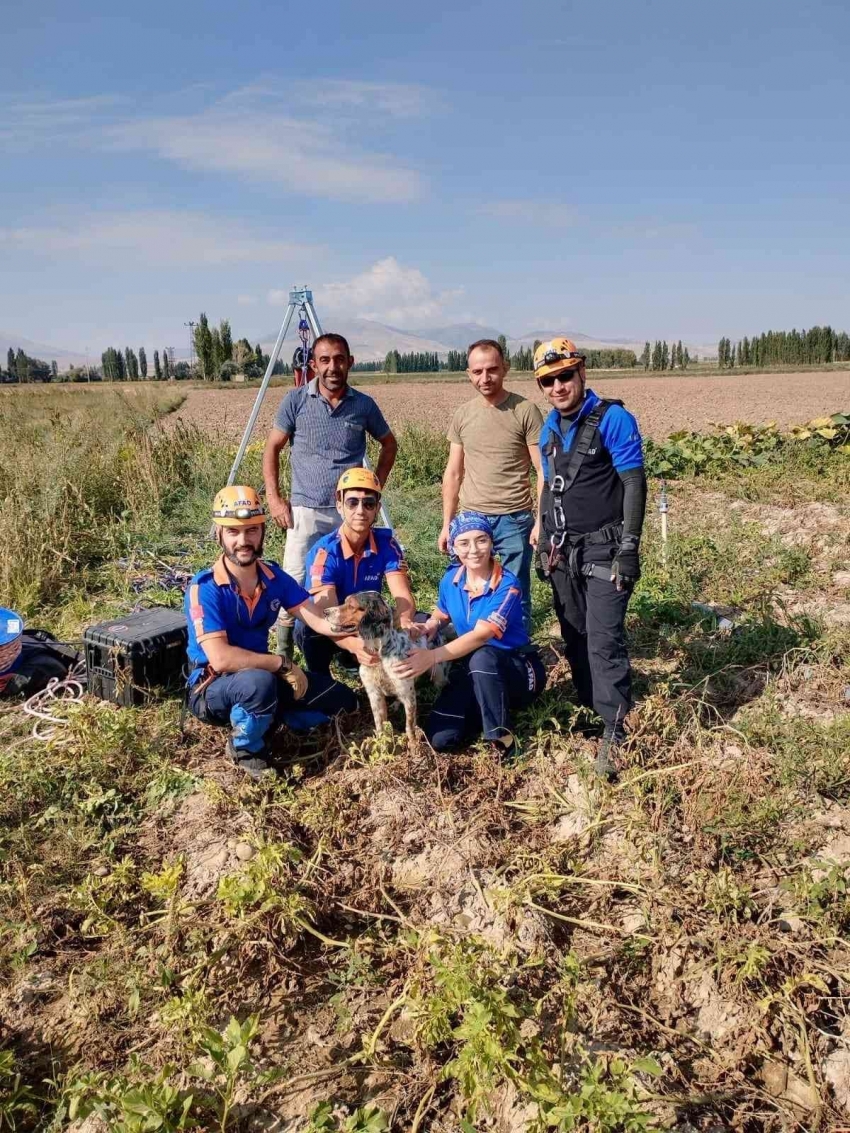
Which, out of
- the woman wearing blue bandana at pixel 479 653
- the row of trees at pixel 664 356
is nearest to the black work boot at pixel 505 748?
the woman wearing blue bandana at pixel 479 653

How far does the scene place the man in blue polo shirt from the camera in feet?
13.5

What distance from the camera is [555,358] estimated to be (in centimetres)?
359

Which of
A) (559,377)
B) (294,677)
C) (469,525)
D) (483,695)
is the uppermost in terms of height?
(559,377)

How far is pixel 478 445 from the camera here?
4688 millimetres

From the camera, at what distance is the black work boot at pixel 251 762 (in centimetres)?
386

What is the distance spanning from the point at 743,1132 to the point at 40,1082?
7.44ft

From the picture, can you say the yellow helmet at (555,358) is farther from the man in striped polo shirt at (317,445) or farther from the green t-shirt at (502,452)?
the man in striped polo shirt at (317,445)

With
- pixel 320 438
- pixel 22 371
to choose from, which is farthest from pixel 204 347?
pixel 320 438

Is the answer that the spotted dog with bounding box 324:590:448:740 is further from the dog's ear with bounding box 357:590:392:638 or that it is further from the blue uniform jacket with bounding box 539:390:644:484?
the blue uniform jacket with bounding box 539:390:644:484

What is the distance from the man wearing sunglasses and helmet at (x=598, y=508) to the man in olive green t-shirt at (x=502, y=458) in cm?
65

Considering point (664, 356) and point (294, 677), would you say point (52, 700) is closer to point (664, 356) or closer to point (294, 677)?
point (294, 677)

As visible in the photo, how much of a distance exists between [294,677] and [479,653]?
1.02 meters

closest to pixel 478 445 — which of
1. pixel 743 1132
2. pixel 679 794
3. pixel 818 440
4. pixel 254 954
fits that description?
pixel 679 794

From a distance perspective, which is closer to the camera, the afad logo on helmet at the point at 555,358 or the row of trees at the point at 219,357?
the afad logo on helmet at the point at 555,358
